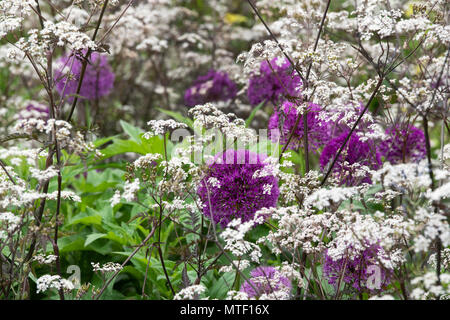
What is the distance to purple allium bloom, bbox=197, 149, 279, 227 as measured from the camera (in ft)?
7.25

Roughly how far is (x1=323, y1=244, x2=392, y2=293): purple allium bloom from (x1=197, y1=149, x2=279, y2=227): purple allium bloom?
0.39m

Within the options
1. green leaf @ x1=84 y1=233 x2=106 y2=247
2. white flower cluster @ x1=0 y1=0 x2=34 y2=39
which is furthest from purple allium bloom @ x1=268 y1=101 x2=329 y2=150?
white flower cluster @ x1=0 y1=0 x2=34 y2=39

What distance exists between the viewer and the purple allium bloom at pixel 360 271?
1960mm

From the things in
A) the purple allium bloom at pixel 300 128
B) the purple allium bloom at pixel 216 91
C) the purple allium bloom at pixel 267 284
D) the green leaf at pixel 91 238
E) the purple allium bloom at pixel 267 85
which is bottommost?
the purple allium bloom at pixel 267 284

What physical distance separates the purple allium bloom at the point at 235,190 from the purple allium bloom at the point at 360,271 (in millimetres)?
389

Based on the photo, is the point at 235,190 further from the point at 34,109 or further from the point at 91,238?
the point at 34,109

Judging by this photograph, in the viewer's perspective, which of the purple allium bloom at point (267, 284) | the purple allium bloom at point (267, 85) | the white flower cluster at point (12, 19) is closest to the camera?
the purple allium bloom at point (267, 284)

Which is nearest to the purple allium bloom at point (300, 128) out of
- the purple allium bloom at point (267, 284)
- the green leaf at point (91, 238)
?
the purple allium bloom at point (267, 284)

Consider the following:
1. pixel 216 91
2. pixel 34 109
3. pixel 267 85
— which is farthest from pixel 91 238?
pixel 34 109

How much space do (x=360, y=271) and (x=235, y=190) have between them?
0.63 metres

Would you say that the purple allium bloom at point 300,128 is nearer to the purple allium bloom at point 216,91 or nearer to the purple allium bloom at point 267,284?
the purple allium bloom at point 267,284

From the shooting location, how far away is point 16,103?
14.9ft

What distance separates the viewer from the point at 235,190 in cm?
222

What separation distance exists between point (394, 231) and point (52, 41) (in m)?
1.50
